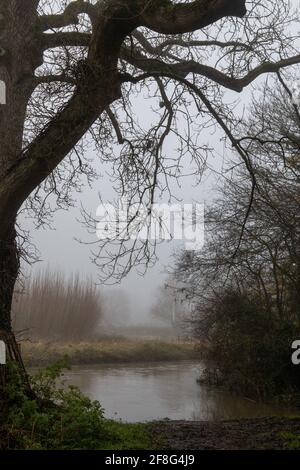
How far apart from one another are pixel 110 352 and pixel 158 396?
33.1ft

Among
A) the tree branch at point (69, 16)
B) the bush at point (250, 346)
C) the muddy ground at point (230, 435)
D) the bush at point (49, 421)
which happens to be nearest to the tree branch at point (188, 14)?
the tree branch at point (69, 16)

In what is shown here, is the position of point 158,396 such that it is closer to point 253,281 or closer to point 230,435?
point 253,281

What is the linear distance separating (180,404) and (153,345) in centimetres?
1289

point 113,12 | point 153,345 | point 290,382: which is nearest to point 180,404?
point 290,382

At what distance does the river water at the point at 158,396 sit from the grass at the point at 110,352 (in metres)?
2.46

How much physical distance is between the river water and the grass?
2462 mm

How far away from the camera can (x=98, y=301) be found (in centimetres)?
3116

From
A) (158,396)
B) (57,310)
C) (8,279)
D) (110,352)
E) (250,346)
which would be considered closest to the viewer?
(8,279)

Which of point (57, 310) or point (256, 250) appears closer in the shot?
point (256, 250)

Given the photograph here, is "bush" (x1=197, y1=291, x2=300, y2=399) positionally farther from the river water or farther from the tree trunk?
the tree trunk

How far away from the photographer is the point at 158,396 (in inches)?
522

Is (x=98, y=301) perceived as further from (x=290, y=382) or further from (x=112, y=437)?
(x=112, y=437)

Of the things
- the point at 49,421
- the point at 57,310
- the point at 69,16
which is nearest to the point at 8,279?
the point at 49,421

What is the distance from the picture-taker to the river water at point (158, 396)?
11.0 meters
